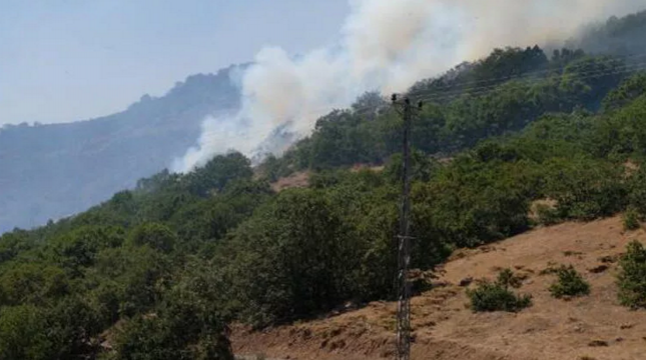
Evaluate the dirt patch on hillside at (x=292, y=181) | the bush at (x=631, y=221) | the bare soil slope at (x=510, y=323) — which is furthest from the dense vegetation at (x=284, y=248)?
the dirt patch on hillside at (x=292, y=181)

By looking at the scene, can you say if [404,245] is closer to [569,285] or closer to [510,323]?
[510,323]

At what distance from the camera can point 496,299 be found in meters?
34.4

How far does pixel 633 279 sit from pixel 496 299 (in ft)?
19.6

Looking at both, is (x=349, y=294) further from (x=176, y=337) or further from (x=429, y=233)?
(x=176, y=337)

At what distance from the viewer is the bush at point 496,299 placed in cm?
3416

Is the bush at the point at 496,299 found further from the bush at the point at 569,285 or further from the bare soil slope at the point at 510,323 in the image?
the bush at the point at 569,285

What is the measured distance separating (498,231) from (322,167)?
7271 cm

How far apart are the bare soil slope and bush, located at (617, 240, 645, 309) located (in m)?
0.50

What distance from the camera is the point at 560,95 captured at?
12088cm

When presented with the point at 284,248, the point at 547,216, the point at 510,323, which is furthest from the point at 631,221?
the point at 284,248

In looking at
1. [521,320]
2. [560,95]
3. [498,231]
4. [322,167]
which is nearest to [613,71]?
[560,95]

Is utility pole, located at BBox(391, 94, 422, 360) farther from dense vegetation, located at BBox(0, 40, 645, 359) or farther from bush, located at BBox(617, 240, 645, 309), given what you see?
bush, located at BBox(617, 240, 645, 309)

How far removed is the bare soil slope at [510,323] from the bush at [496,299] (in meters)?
0.52

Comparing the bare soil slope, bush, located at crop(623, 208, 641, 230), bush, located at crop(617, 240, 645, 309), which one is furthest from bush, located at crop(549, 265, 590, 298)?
bush, located at crop(623, 208, 641, 230)
